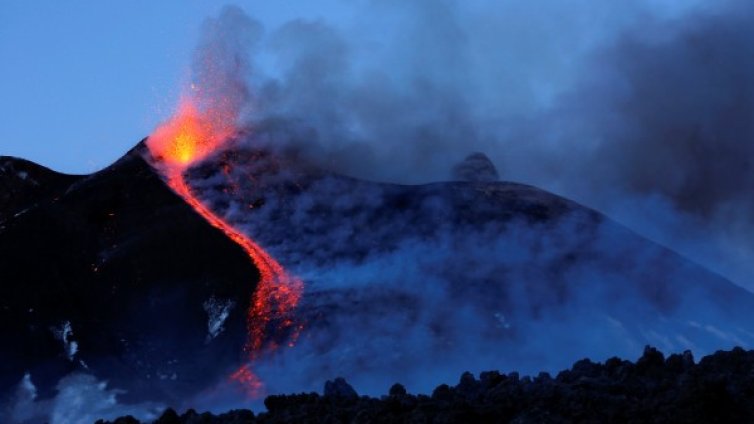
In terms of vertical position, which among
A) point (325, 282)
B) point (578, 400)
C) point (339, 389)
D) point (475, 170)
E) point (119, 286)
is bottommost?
point (578, 400)

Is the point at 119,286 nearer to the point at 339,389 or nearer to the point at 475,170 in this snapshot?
the point at 339,389

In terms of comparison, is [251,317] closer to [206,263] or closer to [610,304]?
[206,263]

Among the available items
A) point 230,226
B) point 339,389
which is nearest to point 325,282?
point 230,226

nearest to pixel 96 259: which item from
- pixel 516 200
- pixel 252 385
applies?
pixel 252 385

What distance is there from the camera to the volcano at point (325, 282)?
73.2 feet

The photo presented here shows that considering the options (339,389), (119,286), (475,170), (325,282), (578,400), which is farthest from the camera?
(475,170)

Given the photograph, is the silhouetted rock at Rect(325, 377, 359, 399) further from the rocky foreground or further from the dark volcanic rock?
the dark volcanic rock

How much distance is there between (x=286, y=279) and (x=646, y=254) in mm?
8717

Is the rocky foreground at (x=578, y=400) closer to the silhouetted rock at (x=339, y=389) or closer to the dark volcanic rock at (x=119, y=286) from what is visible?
the silhouetted rock at (x=339, y=389)

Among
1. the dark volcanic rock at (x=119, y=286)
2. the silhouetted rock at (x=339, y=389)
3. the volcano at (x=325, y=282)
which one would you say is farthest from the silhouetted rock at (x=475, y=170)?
the silhouetted rock at (x=339, y=389)

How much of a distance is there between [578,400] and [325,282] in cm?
1484

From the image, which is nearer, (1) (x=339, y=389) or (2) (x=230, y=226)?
(1) (x=339, y=389)

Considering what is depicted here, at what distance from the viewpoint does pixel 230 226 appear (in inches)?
1096

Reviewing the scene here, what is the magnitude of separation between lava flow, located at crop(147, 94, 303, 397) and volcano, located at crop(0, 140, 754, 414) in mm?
228
